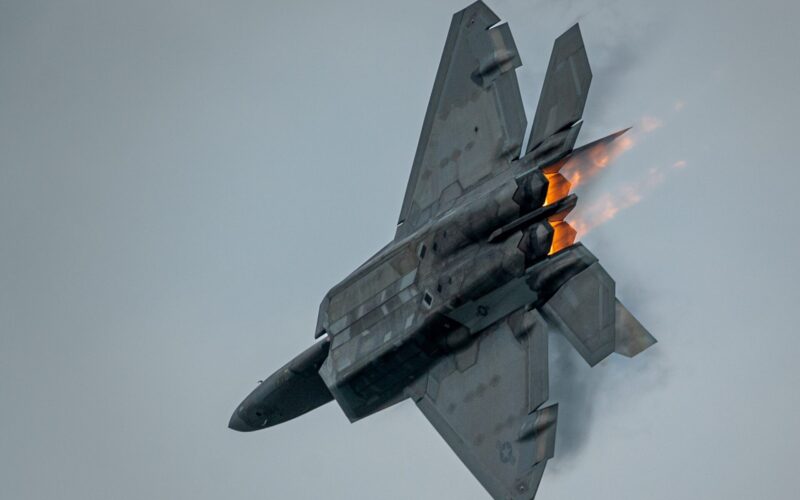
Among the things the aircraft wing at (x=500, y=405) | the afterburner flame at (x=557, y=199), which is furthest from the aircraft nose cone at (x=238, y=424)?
the afterburner flame at (x=557, y=199)

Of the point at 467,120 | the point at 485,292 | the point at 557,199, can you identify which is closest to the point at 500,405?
the point at 485,292

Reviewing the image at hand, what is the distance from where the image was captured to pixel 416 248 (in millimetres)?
49656

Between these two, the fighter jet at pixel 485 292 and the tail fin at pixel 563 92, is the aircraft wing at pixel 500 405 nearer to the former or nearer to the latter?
the fighter jet at pixel 485 292

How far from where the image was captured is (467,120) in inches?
2076

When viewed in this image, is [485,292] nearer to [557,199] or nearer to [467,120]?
[557,199]

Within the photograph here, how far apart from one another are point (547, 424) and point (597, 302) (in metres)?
3.62

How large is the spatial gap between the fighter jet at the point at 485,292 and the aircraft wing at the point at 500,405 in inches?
1.6

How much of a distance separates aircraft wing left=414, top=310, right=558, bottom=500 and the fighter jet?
40 mm

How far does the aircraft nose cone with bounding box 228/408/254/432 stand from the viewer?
55.3m

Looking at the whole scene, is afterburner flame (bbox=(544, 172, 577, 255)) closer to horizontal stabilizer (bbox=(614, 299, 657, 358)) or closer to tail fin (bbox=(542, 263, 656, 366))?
tail fin (bbox=(542, 263, 656, 366))

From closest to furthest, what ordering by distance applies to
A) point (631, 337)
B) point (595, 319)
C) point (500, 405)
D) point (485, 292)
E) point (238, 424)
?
point (631, 337) → point (595, 319) → point (485, 292) → point (500, 405) → point (238, 424)

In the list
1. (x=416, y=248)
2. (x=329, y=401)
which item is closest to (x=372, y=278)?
(x=416, y=248)

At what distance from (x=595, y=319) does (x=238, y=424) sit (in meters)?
14.4

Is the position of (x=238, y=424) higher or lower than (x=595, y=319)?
higher
